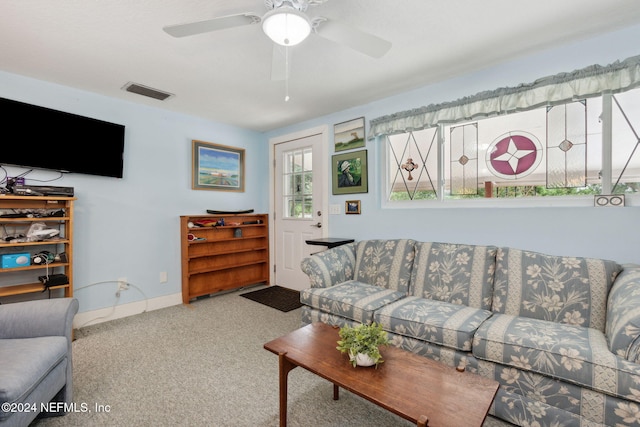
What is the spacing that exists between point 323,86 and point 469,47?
125cm

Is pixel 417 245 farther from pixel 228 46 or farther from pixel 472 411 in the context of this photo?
pixel 228 46

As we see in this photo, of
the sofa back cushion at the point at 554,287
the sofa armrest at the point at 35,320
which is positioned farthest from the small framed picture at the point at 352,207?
the sofa armrest at the point at 35,320

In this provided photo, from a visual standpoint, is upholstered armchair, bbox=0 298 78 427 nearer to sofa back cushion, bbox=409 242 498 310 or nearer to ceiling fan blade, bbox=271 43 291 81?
ceiling fan blade, bbox=271 43 291 81

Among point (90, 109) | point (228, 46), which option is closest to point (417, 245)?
point (228, 46)

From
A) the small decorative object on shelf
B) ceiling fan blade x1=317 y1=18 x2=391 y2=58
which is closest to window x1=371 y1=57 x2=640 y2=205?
ceiling fan blade x1=317 y1=18 x2=391 y2=58

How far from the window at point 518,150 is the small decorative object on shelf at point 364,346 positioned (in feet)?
5.86

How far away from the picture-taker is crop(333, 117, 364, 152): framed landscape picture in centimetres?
333

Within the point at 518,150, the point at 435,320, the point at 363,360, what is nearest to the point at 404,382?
the point at 363,360

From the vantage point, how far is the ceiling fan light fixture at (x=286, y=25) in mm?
1399

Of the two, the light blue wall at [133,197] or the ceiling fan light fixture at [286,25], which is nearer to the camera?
the ceiling fan light fixture at [286,25]

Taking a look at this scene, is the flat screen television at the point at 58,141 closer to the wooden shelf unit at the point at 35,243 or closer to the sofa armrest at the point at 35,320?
the wooden shelf unit at the point at 35,243

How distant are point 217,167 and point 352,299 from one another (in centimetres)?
265

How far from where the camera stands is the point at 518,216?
91.6 inches

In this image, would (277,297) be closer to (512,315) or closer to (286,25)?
(512,315)
